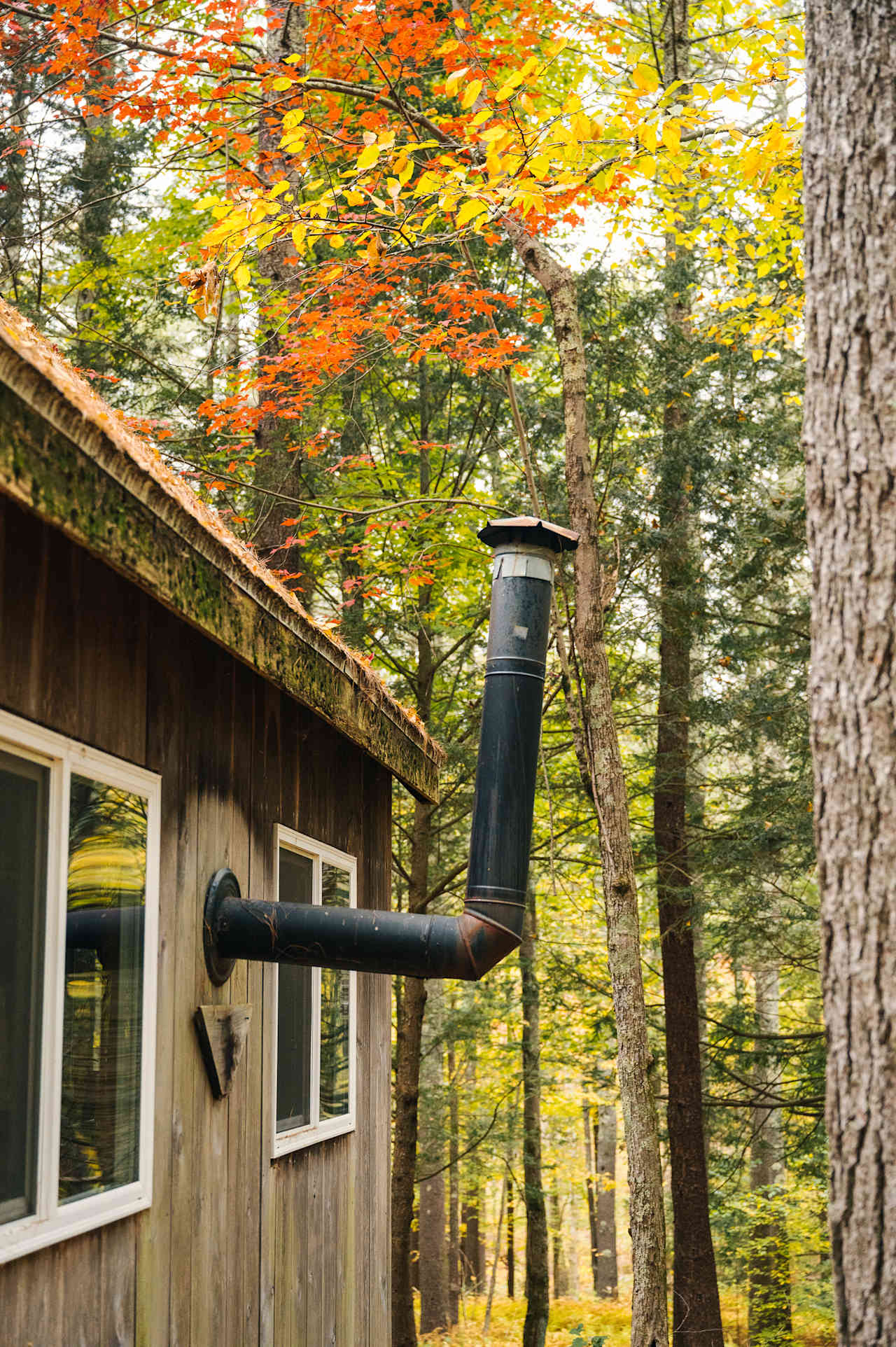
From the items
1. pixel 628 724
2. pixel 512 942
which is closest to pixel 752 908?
pixel 628 724

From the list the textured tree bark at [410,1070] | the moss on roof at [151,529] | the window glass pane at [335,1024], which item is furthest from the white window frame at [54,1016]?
the textured tree bark at [410,1070]

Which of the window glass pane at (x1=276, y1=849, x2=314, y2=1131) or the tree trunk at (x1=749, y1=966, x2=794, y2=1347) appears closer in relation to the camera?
the window glass pane at (x1=276, y1=849, x2=314, y2=1131)

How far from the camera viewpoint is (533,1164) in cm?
1519

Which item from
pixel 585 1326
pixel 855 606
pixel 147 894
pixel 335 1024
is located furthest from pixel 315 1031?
pixel 585 1326

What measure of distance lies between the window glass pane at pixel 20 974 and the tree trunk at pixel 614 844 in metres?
4.53

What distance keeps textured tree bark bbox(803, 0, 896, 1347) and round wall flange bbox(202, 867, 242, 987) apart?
95.8 inches

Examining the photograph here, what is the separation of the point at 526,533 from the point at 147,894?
1.83 m

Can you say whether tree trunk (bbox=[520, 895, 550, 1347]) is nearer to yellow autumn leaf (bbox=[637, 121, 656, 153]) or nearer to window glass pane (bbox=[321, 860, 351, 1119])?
window glass pane (bbox=[321, 860, 351, 1119])

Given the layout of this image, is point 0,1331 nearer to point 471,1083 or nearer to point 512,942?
point 512,942

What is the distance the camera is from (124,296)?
43.1 ft

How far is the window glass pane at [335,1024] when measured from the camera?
A: 5.85 meters

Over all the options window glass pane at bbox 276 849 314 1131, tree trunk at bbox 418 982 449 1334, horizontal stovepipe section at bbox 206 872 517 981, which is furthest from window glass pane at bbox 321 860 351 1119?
tree trunk at bbox 418 982 449 1334

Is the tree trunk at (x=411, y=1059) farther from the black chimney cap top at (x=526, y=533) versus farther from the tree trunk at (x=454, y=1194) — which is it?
the black chimney cap top at (x=526, y=533)

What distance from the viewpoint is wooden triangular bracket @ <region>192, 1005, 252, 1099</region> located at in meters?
4.14
